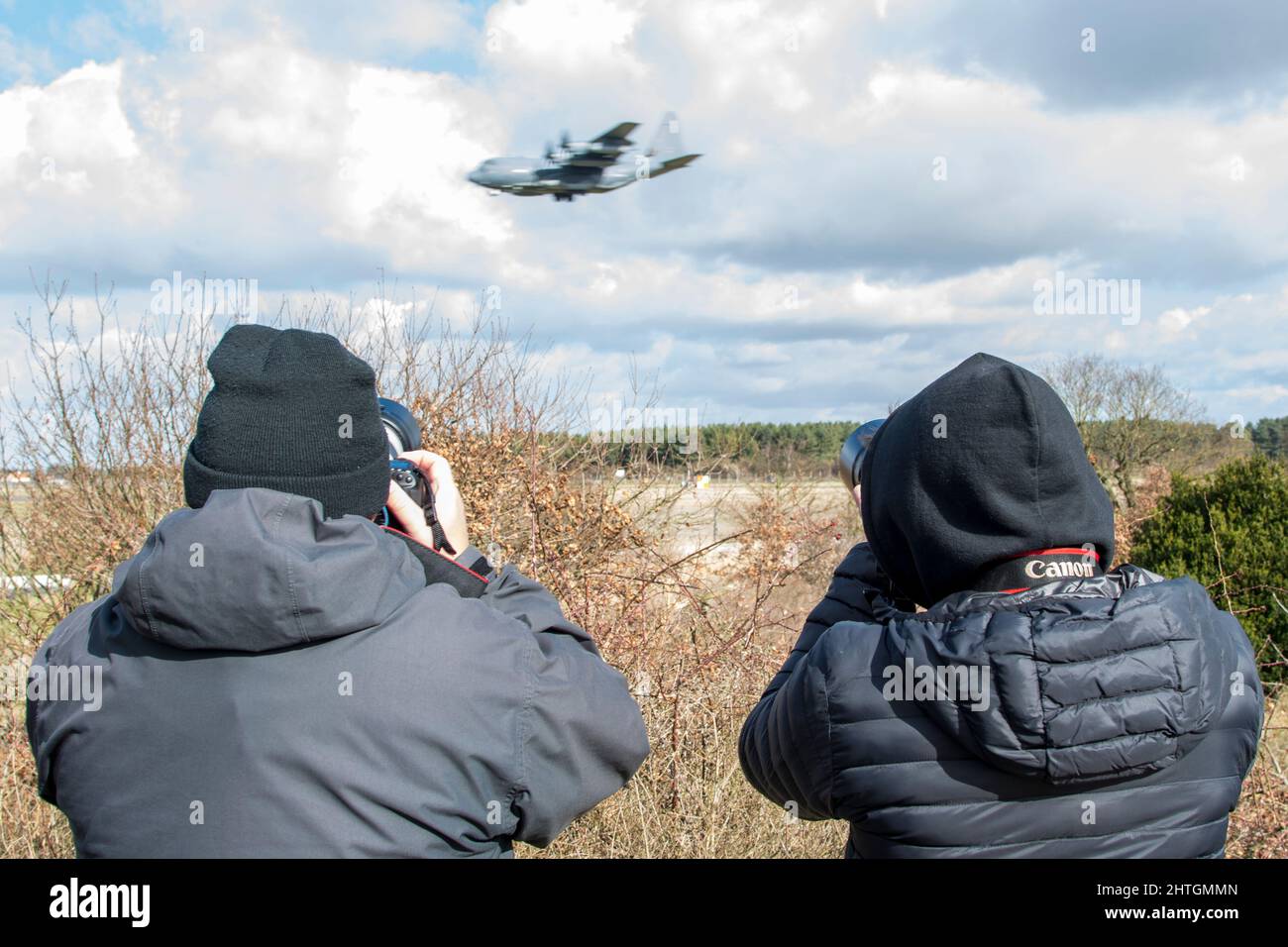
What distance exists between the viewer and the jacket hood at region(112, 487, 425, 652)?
1238 mm

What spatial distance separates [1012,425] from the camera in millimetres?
1447

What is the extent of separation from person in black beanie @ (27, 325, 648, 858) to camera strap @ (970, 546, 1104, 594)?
59 cm

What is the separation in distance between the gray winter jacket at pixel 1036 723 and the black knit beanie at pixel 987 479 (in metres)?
0.07

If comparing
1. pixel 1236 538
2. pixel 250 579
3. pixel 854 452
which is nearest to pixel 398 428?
pixel 250 579

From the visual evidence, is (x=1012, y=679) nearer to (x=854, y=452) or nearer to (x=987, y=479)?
(x=987, y=479)

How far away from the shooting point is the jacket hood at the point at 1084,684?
1296 millimetres

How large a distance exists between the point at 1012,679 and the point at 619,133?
58.6 ft

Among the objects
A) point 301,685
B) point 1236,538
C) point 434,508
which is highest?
point 434,508

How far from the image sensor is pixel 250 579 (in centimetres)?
123

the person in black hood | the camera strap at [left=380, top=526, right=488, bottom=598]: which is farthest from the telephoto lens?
the person in black hood

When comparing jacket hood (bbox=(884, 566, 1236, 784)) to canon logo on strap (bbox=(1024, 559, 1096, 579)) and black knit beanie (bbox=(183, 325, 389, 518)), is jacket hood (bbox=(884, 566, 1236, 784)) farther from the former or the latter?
black knit beanie (bbox=(183, 325, 389, 518))

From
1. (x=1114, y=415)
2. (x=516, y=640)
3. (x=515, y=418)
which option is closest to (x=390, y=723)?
(x=516, y=640)
